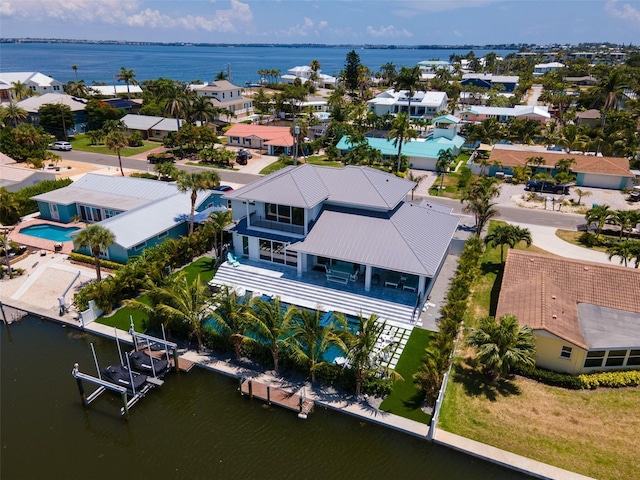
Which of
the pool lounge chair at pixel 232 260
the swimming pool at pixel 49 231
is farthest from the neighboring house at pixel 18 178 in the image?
the pool lounge chair at pixel 232 260

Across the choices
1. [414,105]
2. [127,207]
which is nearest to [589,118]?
[414,105]

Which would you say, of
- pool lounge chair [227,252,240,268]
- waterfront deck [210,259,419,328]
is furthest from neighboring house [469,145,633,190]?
pool lounge chair [227,252,240,268]

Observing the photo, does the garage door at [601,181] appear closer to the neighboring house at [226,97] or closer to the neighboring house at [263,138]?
the neighboring house at [263,138]

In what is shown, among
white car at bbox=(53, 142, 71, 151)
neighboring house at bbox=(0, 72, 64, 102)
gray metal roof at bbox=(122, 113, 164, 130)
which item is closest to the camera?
white car at bbox=(53, 142, 71, 151)

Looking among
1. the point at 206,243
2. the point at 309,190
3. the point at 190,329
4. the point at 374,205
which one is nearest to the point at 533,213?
the point at 374,205

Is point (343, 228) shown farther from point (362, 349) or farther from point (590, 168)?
point (590, 168)

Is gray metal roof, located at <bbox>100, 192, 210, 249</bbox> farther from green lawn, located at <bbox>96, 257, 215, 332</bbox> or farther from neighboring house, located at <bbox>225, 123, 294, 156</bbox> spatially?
neighboring house, located at <bbox>225, 123, 294, 156</bbox>
